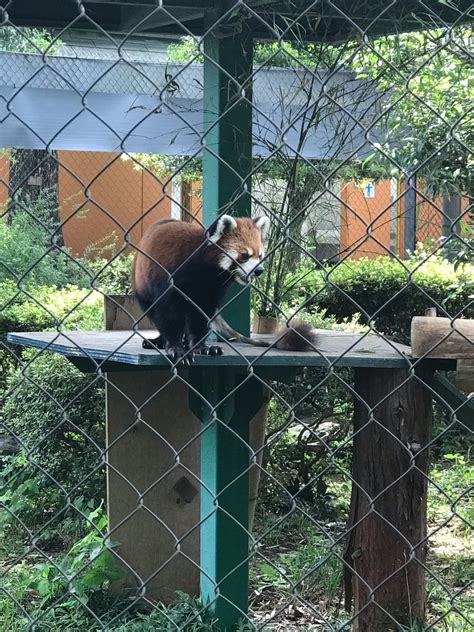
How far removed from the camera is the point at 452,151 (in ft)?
16.4

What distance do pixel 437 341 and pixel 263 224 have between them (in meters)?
1.30

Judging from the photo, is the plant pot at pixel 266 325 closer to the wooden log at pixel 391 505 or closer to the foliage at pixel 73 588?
the wooden log at pixel 391 505

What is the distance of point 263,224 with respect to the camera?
387cm

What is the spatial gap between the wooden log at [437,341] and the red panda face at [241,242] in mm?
717

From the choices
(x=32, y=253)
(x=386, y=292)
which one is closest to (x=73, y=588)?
(x=386, y=292)

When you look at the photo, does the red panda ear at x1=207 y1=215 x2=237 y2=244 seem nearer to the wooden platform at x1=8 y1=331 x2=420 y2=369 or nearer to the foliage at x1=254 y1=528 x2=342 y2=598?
the wooden platform at x1=8 y1=331 x2=420 y2=369

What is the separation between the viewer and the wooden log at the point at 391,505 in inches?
129

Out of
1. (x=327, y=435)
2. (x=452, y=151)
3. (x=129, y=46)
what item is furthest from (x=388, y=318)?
(x=129, y=46)

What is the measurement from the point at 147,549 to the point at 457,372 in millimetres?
1964

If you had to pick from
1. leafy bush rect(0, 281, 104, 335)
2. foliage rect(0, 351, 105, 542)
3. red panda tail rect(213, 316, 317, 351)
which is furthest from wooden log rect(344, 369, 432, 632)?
leafy bush rect(0, 281, 104, 335)

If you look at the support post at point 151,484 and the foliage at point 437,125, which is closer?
the support post at point 151,484

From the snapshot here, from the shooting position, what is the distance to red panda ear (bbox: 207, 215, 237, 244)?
3.22 meters

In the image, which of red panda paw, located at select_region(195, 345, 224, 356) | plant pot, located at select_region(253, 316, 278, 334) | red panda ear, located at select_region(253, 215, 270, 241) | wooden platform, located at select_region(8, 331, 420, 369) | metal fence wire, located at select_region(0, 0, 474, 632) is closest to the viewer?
metal fence wire, located at select_region(0, 0, 474, 632)

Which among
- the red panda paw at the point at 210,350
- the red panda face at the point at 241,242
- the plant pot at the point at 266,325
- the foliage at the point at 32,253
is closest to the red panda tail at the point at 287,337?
the red panda paw at the point at 210,350
